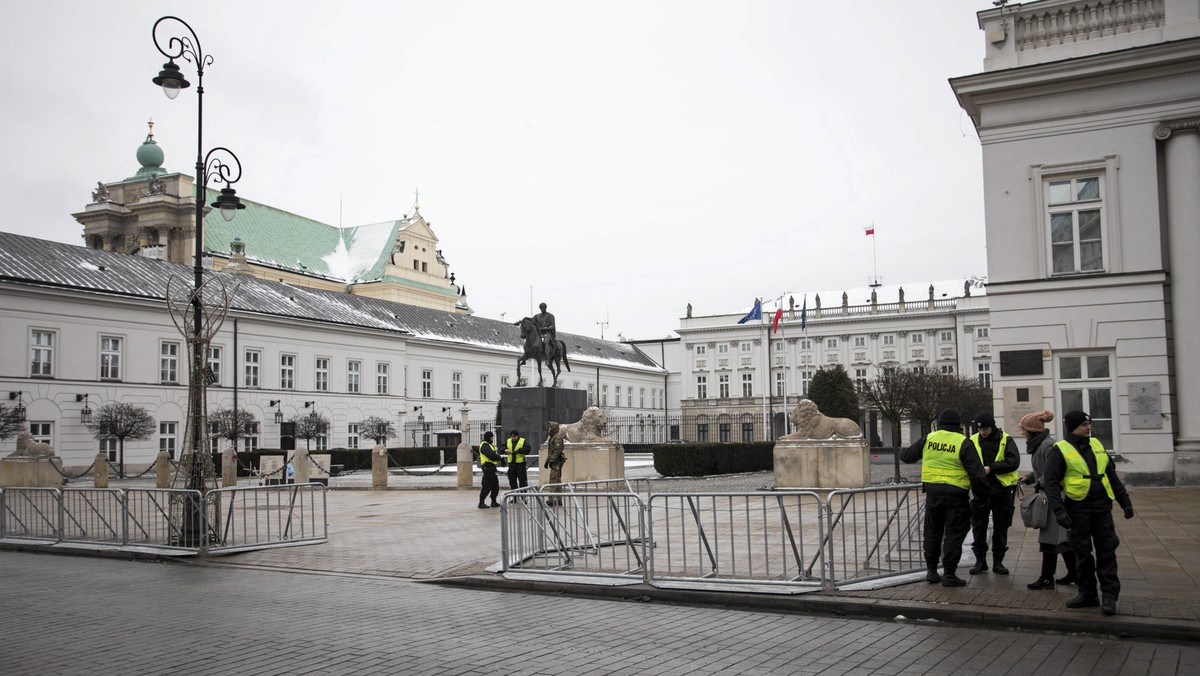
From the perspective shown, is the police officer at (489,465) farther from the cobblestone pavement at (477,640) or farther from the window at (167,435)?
the window at (167,435)

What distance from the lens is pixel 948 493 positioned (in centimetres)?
944

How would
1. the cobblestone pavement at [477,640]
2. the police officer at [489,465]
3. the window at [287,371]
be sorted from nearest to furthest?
the cobblestone pavement at [477,640] → the police officer at [489,465] → the window at [287,371]

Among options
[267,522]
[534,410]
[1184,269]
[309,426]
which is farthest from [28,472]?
[1184,269]

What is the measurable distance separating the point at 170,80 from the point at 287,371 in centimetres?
4040

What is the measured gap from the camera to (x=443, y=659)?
7117mm

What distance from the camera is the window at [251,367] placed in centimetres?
5119

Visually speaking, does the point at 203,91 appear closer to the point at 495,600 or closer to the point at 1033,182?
the point at 495,600

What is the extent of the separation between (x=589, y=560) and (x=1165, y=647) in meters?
6.27

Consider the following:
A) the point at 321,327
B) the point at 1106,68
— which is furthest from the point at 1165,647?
the point at 321,327

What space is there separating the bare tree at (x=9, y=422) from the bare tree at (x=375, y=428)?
66.1 feet

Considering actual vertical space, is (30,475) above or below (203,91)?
below

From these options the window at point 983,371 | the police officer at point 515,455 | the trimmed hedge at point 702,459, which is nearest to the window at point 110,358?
the trimmed hedge at point 702,459

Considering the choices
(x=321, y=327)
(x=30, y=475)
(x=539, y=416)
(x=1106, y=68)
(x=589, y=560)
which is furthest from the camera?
(x=321, y=327)

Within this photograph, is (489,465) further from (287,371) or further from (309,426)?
(287,371)
